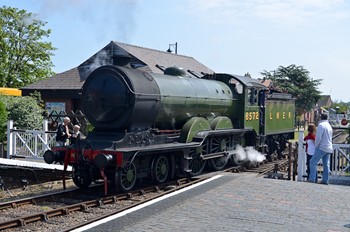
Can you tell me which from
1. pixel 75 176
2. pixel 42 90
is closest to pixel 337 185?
pixel 75 176

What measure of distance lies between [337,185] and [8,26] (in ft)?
127

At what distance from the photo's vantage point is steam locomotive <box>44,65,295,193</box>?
34.3 ft

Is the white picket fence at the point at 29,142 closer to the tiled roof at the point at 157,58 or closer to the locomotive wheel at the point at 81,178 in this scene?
the locomotive wheel at the point at 81,178

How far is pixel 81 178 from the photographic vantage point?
428 inches

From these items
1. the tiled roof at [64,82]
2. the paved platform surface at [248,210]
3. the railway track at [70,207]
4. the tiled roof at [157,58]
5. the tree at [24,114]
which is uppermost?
the tiled roof at [157,58]

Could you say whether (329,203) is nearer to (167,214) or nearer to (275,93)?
(167,214)

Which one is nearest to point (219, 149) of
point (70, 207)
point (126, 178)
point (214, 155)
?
point (214, 155)

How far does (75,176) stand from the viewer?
10.9m

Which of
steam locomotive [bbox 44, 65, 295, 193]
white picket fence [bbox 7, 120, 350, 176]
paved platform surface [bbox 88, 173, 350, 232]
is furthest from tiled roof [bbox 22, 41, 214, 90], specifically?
paved platform surface [bbox 88, 173, 350, 232]

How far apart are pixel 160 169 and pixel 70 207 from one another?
3286 mm

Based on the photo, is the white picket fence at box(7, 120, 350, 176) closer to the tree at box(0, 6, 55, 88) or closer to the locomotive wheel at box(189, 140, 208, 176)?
the locomotive wheel at box(189, 140, 208, 176)

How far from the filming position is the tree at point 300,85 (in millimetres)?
48656

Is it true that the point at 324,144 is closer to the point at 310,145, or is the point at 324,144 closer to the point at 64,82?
the point at 310,145

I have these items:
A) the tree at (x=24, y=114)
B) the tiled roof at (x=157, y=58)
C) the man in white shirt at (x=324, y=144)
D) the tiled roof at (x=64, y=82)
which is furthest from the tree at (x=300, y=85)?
the man in white shirt at (x=324, y=144)
